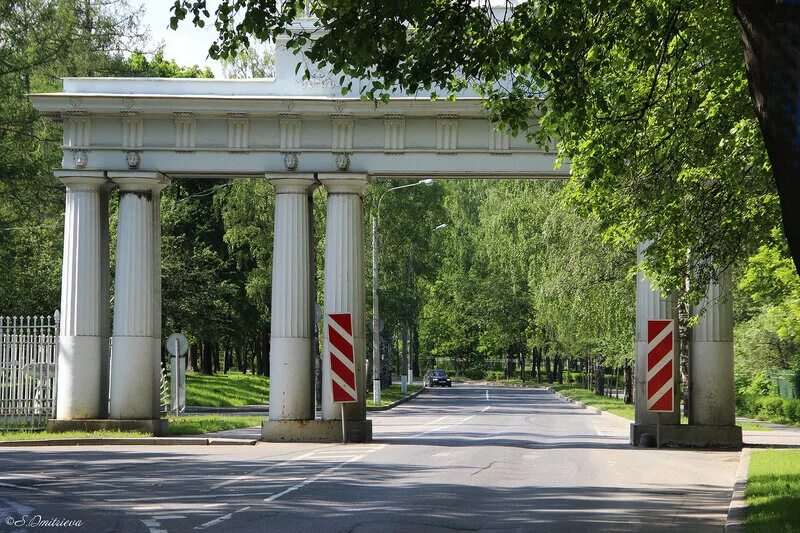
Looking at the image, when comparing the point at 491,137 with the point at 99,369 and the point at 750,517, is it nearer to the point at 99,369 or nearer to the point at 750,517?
the point at 99,369

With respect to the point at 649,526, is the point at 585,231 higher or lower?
higher

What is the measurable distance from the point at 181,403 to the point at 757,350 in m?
22.2

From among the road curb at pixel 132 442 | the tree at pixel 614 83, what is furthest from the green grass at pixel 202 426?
the tree at pixel 614 83

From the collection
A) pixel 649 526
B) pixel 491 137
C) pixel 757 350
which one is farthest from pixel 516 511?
pixel 757 350

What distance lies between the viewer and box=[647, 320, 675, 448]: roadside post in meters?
23.6

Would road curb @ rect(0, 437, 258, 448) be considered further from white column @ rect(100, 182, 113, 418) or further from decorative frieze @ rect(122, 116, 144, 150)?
decorative frieze @ rect(122, 116, 144, 150)

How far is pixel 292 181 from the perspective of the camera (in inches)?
996

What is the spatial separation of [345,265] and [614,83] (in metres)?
10.3

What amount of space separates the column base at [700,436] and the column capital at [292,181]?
8.55 metres

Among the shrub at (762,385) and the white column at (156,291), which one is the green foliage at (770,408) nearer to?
the shrub at (762,385)

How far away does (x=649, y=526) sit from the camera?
12047 millimetres

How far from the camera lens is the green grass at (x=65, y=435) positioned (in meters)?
24.1

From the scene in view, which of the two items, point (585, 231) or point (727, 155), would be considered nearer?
point (727, 155)

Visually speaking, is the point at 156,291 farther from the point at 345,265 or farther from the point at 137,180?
the point at 345,265
